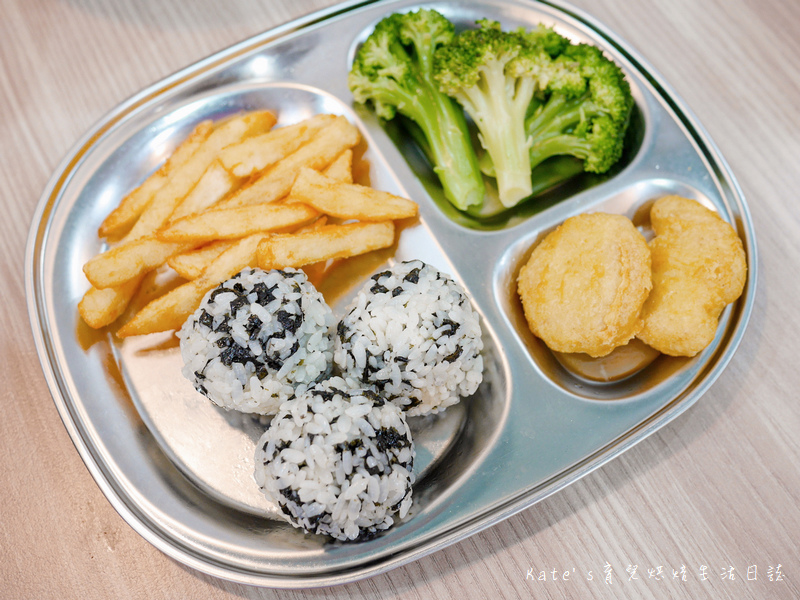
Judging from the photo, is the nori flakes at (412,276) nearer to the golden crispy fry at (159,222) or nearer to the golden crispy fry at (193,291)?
the golden crispy fry at (193,291)

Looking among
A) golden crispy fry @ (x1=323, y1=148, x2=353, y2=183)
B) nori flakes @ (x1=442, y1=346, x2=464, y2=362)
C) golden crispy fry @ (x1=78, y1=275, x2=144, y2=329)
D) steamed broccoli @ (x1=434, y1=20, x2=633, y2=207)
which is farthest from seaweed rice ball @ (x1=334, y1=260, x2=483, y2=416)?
golden crispy fry @ (x1=78, y1=275, x2=144, y2=329)

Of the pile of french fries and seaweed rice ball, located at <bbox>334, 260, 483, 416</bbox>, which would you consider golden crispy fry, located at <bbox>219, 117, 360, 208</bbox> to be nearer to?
the pile of french fries

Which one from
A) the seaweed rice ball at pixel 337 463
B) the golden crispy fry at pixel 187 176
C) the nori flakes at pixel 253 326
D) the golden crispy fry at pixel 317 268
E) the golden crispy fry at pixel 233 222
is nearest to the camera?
the seaweed rice ball at pixel 337 463

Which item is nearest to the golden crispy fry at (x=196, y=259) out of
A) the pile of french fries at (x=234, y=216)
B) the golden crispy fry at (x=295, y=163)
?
the pile of french fries at (x=234, y=216)

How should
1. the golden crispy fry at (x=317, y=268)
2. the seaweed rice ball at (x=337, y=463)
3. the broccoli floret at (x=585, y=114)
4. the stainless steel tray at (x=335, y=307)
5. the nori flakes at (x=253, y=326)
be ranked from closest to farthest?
1. the seaweed rice ball at (x=337, y=463)
2. the nori flakes at (x=253, y=326)
3. the stainless steel tray at (x=335, y=307)
4. the golden crispy fry at (x=317, y=268)
5. the broccoli floret at (x=585, y=114)

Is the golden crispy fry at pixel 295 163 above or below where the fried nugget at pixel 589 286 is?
above

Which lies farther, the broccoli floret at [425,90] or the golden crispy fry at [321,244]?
the broccoli floret at [425,90]
